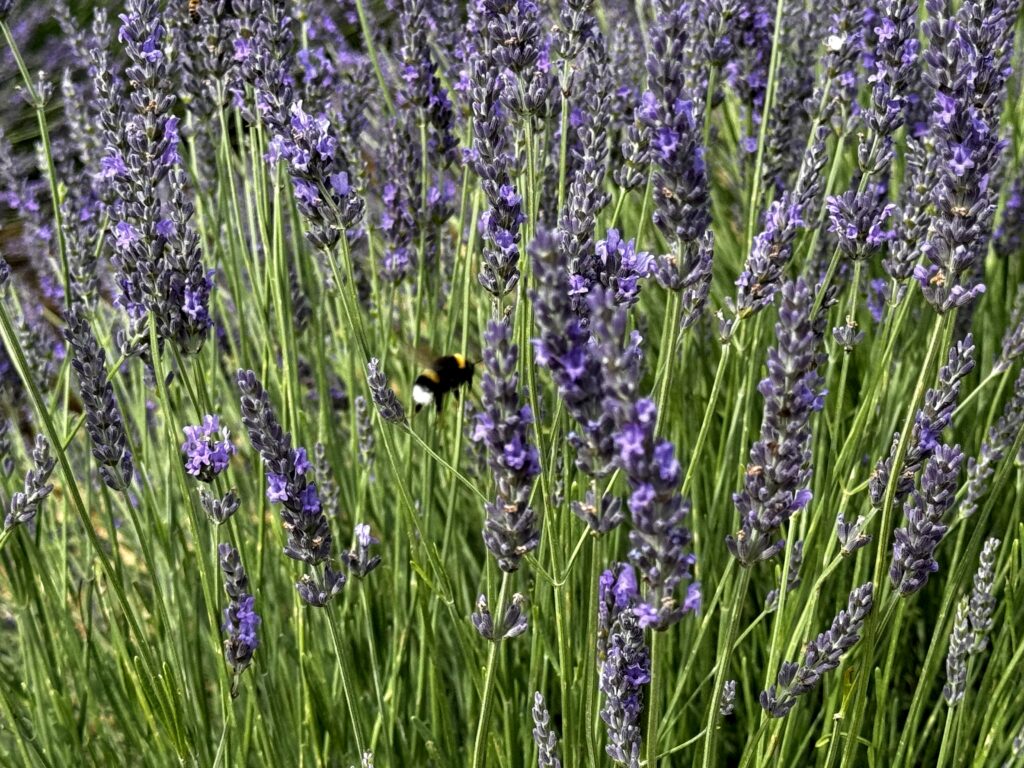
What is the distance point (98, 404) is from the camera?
4.68ft

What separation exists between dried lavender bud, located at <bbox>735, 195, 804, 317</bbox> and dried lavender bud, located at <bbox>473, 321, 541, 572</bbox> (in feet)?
1.57

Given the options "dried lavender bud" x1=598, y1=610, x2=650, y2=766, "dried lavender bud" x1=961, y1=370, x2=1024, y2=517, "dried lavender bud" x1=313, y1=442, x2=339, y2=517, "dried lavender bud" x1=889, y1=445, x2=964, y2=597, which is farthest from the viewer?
"dried lavender bud" x1=313, y1=442, x2=339, y2=517

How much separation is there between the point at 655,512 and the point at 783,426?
220 millimetres

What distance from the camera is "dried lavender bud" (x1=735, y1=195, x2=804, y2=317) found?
1.35m

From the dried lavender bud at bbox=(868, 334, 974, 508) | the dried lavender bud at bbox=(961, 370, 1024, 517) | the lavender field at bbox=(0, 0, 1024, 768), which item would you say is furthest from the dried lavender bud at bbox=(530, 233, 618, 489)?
the dried lavender bud at bbox=(961, 370, 1024, 517)

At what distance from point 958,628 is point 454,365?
→ 36.7 inches

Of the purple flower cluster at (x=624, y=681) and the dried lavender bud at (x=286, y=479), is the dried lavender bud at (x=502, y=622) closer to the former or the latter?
the purple flower cluster at (x=624, y=681)

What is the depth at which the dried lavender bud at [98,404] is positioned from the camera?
1.41m

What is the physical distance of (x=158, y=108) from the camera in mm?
1535

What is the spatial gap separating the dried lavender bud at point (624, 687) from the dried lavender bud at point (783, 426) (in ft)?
0.68

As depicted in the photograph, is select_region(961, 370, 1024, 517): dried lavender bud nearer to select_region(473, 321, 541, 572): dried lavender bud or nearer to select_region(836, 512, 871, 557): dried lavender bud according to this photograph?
select_region(836, 512, 871, 557): dried lavender bud

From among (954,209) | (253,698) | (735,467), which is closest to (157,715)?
(253,698)

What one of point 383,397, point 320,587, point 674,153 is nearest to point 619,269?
point 674,153

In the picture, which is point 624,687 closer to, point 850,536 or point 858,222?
point 850,536
